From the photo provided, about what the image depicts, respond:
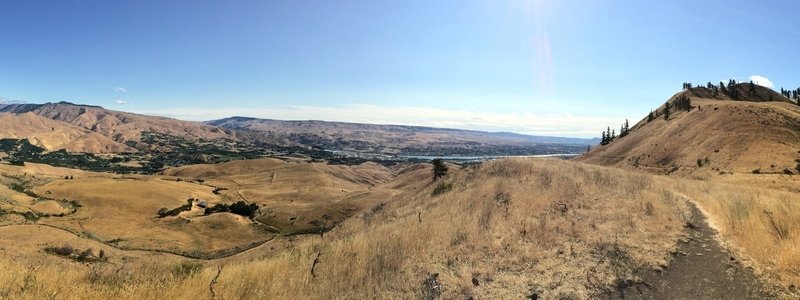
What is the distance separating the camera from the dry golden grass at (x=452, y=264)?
7188 mm

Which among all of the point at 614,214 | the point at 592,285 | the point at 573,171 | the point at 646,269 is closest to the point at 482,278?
the point at 592,285

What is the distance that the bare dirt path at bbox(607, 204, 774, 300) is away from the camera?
7.94 meters

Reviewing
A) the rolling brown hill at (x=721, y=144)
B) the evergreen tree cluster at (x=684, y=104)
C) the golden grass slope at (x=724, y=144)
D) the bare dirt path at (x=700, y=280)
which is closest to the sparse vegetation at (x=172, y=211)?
the golden grass slope at (x=724, y=144)

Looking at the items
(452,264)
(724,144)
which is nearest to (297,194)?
(724,144)

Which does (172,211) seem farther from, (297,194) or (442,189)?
(442,189)

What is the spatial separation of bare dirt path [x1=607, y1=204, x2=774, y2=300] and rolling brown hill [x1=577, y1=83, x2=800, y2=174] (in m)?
44.2

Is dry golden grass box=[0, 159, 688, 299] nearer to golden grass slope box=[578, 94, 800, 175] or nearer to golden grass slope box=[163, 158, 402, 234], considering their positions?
golden grass slope box=[163, 158, 402, 234]

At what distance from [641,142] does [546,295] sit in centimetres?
10082

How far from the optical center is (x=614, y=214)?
14.2m

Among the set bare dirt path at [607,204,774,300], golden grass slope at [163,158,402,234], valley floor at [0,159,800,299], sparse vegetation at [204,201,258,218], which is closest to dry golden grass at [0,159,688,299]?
valley floor at [0,159,800,299]

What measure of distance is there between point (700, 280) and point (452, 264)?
5085mm

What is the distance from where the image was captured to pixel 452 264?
9.66 m

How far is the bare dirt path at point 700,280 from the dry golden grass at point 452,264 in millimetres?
401

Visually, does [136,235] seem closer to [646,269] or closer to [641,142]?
[646,269]
